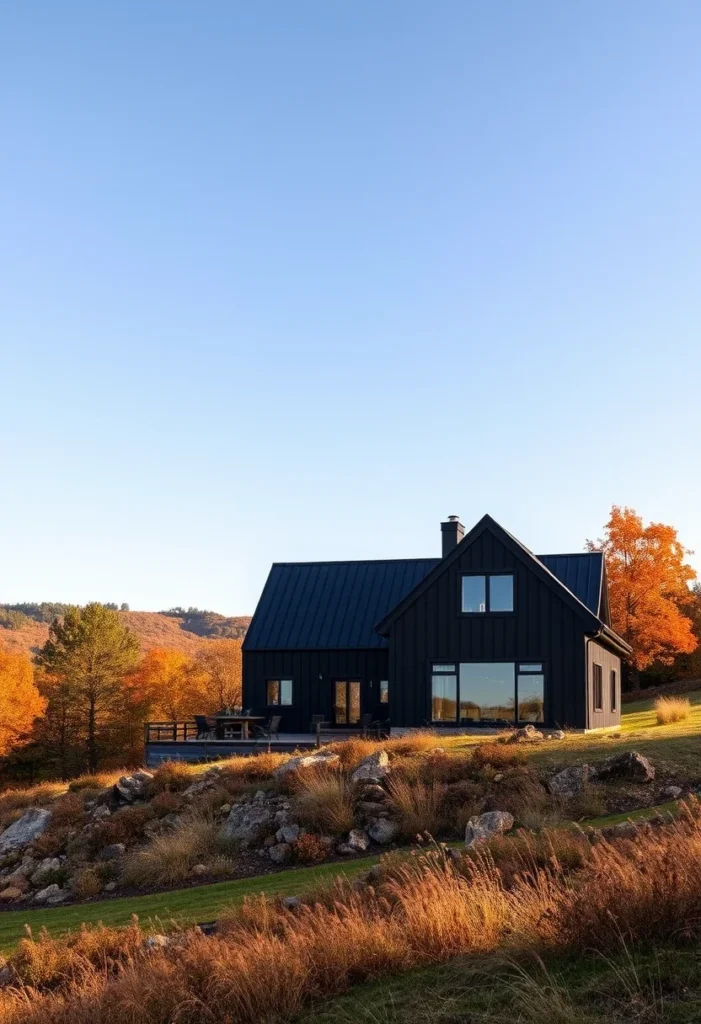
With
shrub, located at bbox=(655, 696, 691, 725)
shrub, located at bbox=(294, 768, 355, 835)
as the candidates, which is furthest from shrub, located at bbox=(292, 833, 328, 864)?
shrub, located at bbox=(655, 696, 691, 725)

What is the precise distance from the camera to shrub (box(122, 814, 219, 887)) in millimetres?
16000

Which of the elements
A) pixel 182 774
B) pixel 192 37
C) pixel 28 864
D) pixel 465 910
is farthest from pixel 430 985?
pixel 192 37

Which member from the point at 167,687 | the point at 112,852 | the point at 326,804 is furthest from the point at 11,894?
the point at 167,687

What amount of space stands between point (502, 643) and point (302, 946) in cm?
2162

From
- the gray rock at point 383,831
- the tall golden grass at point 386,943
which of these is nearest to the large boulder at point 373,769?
the gray rock at point 383,831

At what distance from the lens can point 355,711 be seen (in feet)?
108

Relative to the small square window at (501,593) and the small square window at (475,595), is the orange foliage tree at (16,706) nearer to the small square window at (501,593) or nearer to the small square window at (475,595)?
the small square window at (475,595)

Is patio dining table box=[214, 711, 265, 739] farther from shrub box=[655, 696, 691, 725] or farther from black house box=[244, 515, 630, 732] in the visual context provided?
shrub box=[655, 696, 691, 725]

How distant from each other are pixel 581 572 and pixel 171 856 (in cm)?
2006

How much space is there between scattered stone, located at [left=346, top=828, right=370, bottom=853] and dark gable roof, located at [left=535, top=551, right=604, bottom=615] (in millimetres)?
17050

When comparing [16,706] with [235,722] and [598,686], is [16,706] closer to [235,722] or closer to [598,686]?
[235,722]

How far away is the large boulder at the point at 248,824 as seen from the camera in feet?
56.7

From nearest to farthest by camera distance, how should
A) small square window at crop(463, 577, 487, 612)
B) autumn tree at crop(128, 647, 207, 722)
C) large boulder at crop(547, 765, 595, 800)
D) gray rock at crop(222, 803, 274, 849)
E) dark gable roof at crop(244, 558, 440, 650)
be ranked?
1. large boulder at crop(547, 765, 595, 800)
2. gray rock at crop(222, 803, 274, 849)
3. small square window at crop(463, 577, 487, 612)
4. dark gable roof at crop(244, 558, 440, 650)
5. autumn tree at crop(128, 647, 207, 722)

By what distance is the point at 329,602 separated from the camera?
35.0 m
